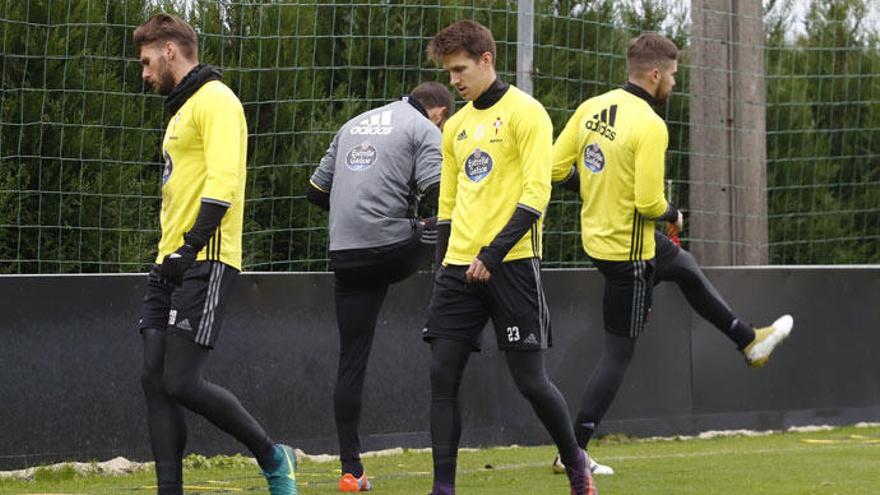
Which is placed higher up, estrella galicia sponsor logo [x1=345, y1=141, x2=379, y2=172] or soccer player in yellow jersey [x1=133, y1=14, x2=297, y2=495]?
estrella galicia sponsor logo [x1=345, y1=141, x2=379, y2=172]

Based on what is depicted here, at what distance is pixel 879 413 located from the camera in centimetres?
1129

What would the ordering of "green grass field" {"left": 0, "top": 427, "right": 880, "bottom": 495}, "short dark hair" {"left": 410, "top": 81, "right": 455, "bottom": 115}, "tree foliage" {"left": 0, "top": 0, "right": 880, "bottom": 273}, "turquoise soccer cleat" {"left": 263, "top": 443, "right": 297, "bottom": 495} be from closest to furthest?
"turquoise soccer cleat" {"left": 263, "top": 443, "right": 297, "bottom": 495} < "green grass field" {"left": 0, "top": 427, "right": 880, "bottom": 495} < "short dark hair" {"left": 410, "top": 81, "right": 455, "bottom": 115} < "tree foliage" {"left": 0, "top": 0, "right": 880, "bottom": 273}

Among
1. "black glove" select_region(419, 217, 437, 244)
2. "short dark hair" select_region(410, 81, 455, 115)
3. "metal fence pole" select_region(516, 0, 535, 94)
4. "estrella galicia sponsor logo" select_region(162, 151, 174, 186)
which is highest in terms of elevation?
"metal fence pole" select_region(516, 0, 535, 94)

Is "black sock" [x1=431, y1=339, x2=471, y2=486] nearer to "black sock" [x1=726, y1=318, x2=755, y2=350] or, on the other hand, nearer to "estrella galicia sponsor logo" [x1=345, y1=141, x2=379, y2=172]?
"estrella galicia sponsor logo" [x1=345, y1=141, x2=379, y2=172]

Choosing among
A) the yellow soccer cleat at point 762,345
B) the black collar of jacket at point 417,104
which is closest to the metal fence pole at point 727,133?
the yellow soccer cleat at point 762,345

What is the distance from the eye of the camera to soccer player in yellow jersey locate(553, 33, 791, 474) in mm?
7750

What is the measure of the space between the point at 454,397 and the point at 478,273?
0.58 meters

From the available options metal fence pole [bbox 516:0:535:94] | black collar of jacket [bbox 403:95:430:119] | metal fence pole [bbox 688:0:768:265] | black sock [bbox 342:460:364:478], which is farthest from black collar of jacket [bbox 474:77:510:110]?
metal fence pole [bbox 688:0:768:265]

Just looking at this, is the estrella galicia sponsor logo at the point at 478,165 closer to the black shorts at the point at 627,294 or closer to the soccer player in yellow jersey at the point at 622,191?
the soccer player in yellow jersey at the point at 622,191

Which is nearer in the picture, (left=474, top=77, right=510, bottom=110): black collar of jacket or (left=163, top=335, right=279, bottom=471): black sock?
(left=163, top=335, right=279, bottom=471): black sock

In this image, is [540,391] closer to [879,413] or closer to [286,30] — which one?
[286,30]

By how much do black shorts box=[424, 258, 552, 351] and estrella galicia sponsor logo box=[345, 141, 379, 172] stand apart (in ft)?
4.06

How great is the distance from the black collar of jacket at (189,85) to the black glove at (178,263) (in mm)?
615

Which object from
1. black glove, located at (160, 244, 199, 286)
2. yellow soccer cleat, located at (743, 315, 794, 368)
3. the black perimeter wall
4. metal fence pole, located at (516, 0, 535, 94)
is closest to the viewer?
black glove, located at (160, 244, 199, 286)
